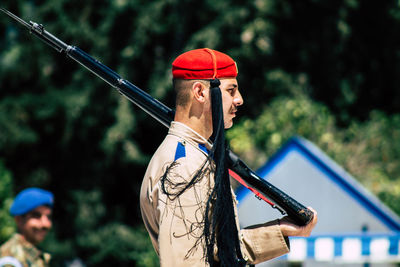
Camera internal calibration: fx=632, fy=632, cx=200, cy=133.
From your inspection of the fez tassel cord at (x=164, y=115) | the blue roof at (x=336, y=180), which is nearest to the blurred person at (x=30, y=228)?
the blue roof at (x=336, y=180)

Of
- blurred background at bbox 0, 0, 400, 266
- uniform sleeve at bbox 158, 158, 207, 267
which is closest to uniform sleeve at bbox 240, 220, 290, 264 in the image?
uniform sleeve at bbox 158, 158, 207, 267

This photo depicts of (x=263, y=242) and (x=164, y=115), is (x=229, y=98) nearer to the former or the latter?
(x=164, y=115)

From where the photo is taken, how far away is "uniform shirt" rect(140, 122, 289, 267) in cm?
180

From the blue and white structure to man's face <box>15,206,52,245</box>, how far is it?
1.22m

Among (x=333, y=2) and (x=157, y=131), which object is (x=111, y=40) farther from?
(x=333, y=2)

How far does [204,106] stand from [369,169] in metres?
5.45

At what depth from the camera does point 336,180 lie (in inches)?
158

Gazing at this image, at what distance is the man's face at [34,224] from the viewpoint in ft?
12.6

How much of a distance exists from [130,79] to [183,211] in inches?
335

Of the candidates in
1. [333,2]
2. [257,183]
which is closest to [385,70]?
[333,2]

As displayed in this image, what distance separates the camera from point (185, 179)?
73.3 inches

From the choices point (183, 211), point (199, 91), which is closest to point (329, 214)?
point (199, 91)

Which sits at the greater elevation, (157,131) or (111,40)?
(111,40)

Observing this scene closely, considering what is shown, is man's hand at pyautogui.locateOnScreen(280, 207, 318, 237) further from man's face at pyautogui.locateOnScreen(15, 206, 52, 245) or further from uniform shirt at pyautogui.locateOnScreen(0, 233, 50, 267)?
man's face at pyautogui.locateOnScreen(15, 206, 52, 245)
